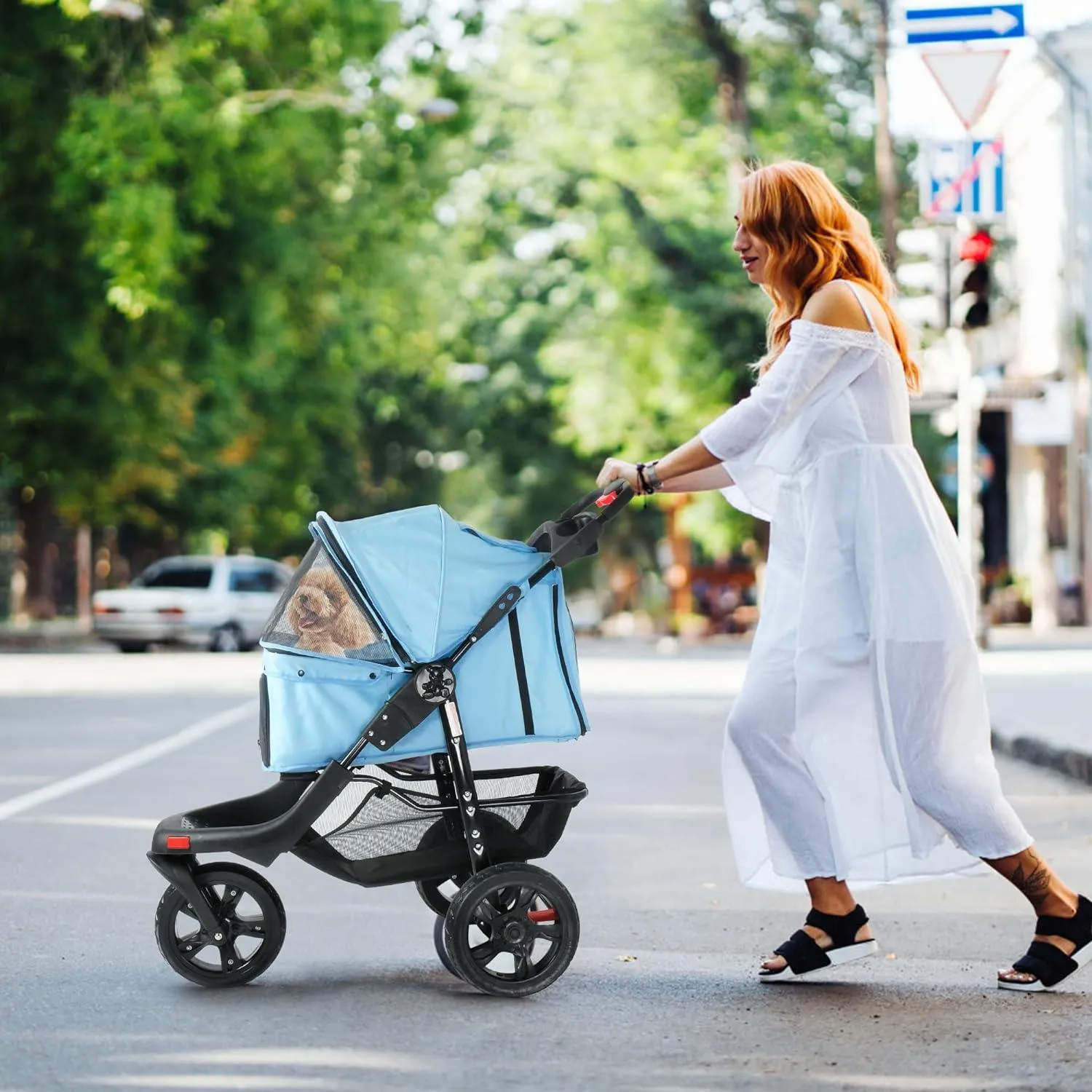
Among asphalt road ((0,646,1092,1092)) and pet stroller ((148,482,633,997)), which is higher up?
pet stroller ((148,482,633,997))

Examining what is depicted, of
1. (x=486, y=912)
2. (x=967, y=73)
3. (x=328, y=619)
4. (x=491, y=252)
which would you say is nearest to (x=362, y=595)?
(x=328, y=619)

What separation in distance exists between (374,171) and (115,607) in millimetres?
7292

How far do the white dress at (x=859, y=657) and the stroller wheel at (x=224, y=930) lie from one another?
4.04 ft

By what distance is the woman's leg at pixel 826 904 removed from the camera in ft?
18.6

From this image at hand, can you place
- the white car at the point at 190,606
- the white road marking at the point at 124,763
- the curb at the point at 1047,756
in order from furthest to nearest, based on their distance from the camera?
the white car at the point at 190,606 < the curb at the point at 1047,756 < the white road marking at the point at 124,763

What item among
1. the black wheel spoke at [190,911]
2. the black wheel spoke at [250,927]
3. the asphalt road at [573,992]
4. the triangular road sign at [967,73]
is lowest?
the asphalt road at [573,992]

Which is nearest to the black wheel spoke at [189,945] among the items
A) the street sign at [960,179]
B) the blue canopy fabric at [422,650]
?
the blue canopy fabric at [422,650]

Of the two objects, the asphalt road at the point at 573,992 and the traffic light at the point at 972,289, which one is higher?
the traffic light at the point at 972,289

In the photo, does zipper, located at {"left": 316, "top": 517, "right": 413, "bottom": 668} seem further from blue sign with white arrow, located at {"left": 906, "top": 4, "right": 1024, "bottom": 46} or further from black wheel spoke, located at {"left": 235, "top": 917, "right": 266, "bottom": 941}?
blue sign with white arrow, located at {"left": 906, "top": 4, "right": 1024, "bottom": 46}

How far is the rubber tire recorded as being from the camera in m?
32.7

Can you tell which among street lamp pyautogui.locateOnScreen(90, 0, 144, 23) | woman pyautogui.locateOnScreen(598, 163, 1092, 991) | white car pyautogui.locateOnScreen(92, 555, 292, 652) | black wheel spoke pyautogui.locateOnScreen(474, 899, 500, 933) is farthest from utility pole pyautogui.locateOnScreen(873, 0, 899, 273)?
black wheel spoke pyautogui.locateOnScreen(474, 899, 500, 933)

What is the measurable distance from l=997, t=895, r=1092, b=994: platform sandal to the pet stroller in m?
1.15

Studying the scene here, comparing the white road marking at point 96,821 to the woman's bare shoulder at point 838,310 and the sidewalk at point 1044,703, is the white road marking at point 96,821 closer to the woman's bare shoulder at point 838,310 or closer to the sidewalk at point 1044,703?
the woman's bare shoulder at point 838,310

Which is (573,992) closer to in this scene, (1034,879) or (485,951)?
(485,951)
